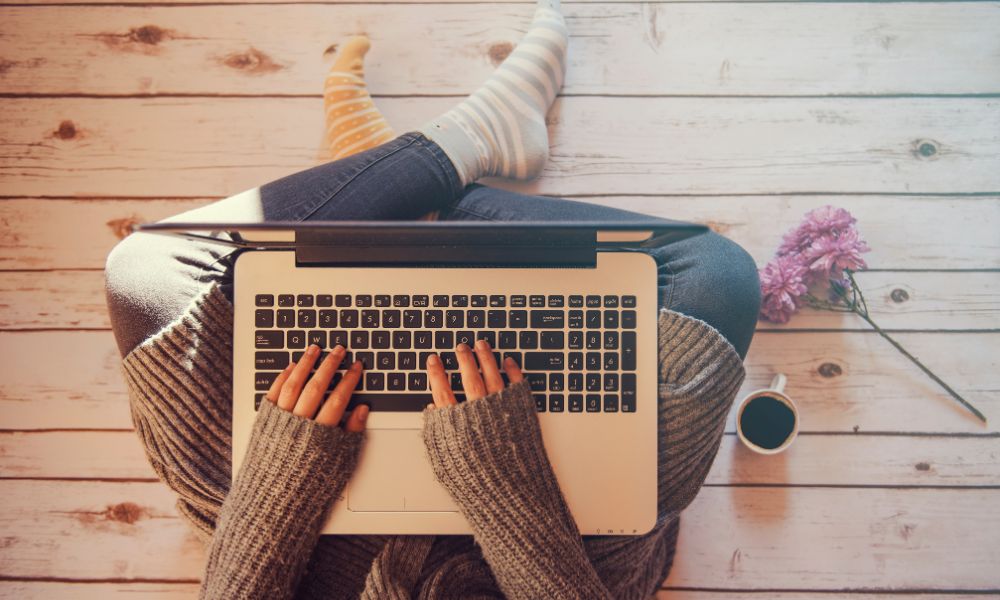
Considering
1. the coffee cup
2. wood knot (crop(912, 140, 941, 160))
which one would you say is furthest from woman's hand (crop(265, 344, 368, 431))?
wood knot (crop(912, 140, 941, 160))

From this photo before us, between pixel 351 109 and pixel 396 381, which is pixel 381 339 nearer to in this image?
pixel 396 381

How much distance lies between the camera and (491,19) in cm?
111

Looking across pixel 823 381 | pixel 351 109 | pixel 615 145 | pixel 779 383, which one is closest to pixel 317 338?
pixel 351 109

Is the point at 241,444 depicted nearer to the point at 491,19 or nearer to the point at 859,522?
the point at 491,19

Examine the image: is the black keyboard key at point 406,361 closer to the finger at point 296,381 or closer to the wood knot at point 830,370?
the finger at point 296,381

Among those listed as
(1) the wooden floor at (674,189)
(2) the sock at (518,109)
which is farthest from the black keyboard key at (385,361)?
(1) the wooden floor at (674,189)

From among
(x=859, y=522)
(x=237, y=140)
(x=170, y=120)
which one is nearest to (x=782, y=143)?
(x=859, y=522)

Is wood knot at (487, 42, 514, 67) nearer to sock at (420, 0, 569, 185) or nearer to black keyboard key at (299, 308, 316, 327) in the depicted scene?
sock at (420, 0, 569, 185)

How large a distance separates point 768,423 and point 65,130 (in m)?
1.30

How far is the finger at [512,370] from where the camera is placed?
735 mm

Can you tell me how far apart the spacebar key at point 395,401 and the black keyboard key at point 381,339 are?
6 centimetres

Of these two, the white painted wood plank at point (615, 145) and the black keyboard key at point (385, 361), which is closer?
the black keyboard key at point (385, 361)

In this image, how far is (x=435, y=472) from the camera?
29.0 inches

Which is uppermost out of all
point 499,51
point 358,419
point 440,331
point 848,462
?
point 499,51
